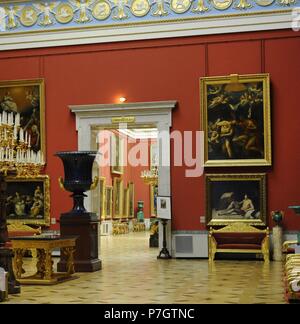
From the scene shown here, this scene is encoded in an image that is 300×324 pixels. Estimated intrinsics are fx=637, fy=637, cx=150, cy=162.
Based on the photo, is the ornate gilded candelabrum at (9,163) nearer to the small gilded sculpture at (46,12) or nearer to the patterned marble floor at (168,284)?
the patterned marble floor at (168,284)

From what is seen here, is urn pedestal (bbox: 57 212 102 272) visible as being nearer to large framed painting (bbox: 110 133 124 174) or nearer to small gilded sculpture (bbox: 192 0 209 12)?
small gilded sculpture (bbox: 192 0 209 12)

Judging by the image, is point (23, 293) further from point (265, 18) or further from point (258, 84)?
point (265, 18)

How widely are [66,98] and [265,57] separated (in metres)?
5.49

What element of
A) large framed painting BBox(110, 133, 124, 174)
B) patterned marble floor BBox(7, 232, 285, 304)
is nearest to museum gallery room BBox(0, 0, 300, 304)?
patterned marble floor BBox(7, 232, 285, 304)

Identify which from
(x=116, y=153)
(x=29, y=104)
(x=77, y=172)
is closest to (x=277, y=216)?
(x=77, y=172)

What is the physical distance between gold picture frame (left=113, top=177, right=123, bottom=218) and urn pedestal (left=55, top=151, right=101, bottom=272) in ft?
49.4

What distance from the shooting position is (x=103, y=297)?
9.87 metres

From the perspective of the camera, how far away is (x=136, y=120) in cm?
1705

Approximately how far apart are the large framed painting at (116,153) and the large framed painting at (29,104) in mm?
9796

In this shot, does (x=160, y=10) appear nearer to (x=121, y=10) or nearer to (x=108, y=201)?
(x=121, y=10)

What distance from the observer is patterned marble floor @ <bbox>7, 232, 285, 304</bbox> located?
966cm

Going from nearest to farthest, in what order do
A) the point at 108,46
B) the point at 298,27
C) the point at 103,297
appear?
the point at 103,297, the point at 298,27, the point at 108,46

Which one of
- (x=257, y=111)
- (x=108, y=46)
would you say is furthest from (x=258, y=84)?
(x=108, y=46)

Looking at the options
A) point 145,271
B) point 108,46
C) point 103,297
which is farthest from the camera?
point 108,46
